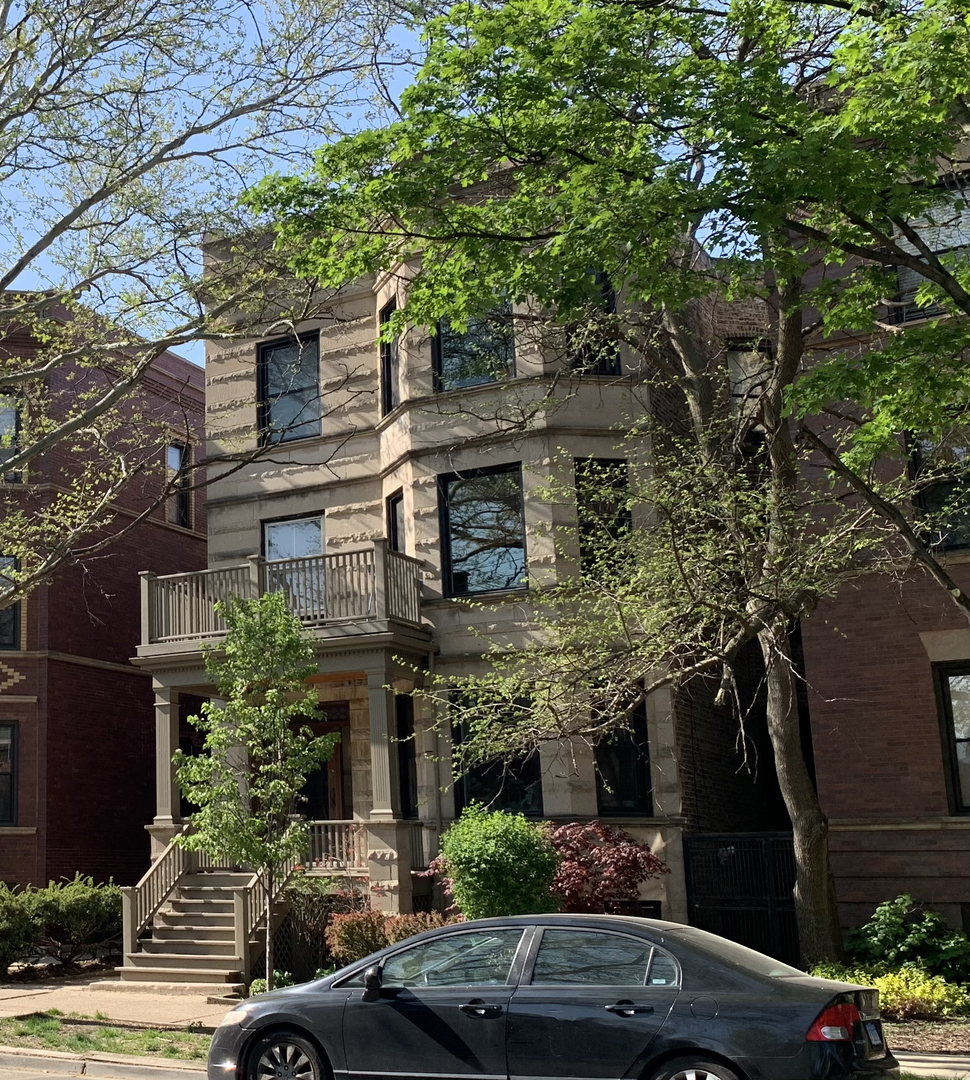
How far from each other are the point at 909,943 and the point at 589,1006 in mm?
8680

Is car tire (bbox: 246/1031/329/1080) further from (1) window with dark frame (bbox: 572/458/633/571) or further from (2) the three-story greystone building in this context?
(1) window with dark frame (bbox: 572/458/633/571)

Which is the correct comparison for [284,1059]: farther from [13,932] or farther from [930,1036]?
[13,932]

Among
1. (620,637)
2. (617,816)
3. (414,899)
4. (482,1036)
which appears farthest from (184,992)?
(482,1036)

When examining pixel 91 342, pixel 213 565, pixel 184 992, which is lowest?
pixel 184 992

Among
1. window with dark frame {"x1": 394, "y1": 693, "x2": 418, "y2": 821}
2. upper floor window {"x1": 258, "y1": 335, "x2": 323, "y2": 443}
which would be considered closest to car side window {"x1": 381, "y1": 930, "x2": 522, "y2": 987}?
window with dark frame {"x1": 394, "y1": 693, "x2": 418, "y2": 821}

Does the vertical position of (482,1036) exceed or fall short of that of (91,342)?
it falls short

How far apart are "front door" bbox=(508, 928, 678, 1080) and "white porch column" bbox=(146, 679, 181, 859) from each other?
12.9 m

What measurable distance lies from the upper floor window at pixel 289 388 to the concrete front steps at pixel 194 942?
7.89 meters

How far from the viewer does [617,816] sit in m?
18.5

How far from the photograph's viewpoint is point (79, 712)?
81.8 feet

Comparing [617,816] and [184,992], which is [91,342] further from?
[617,816]

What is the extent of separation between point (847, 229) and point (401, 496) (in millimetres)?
11676

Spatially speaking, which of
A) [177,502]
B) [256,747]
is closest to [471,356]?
[256,747]

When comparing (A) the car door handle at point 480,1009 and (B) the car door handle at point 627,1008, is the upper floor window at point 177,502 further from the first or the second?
(B) the car door handle at point 627,1008
